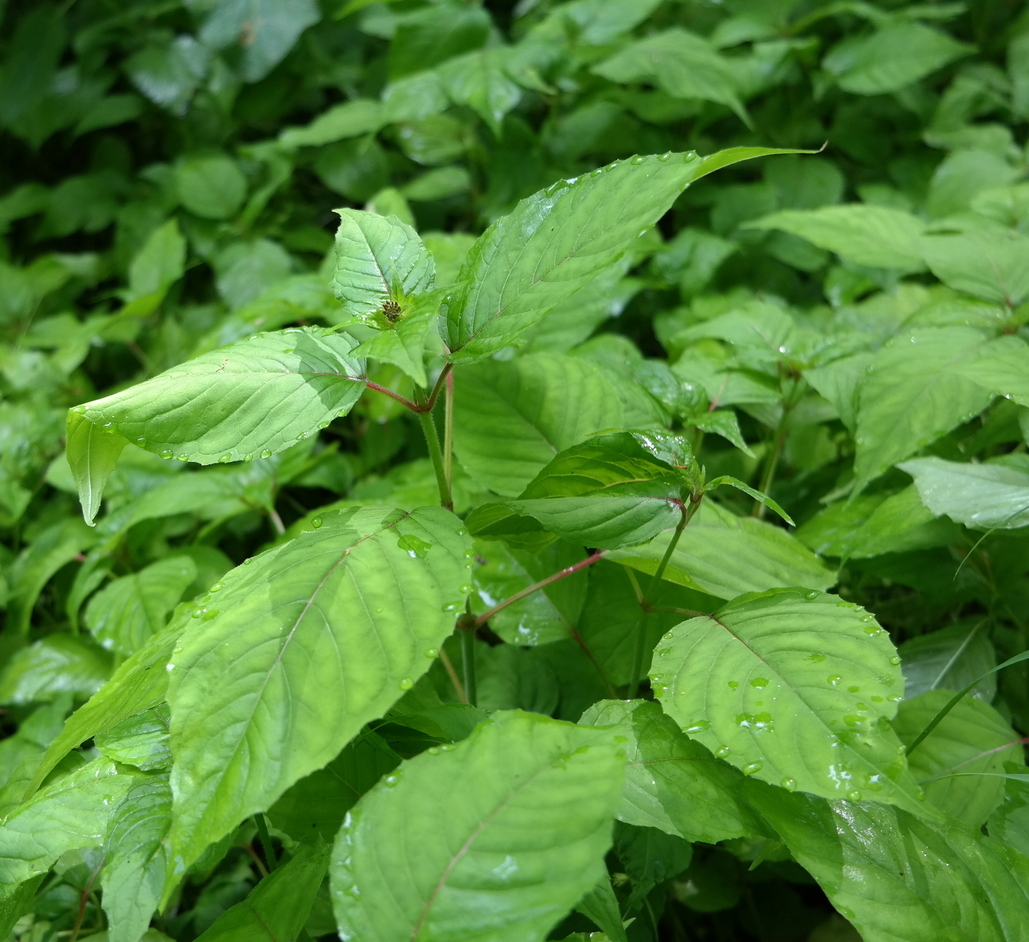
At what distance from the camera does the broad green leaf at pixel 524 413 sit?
3.38 feet

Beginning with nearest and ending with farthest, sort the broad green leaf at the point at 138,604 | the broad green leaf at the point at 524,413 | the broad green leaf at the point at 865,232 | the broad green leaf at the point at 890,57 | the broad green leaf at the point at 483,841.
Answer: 1. the broad green leaf at the point at 483,841
2. the broad green leaf at the point at 524,413
3. the broad green leaf at the point at 138,604
4. the broad green leaf at the point at 865,232
5. the broad green leaf at the point at 890,57

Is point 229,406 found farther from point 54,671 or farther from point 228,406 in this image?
point 54,671

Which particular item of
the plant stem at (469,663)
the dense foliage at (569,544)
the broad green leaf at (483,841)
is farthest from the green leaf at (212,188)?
the broad green leaf at (483,841)

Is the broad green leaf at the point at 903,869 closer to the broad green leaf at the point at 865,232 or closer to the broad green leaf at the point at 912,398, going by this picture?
the broad green leaf at the point at 912,398

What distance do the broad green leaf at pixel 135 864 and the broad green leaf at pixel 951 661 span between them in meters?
0.91

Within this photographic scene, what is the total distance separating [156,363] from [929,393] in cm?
184

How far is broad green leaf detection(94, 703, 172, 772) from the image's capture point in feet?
2.59

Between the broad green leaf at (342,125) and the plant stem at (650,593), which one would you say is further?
the broad green leaf at (342,125)

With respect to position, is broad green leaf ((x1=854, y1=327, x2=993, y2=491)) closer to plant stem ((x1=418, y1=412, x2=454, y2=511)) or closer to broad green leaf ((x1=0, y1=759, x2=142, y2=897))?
plant stem ((x1=418, y1=412, x2=454, y2=511))

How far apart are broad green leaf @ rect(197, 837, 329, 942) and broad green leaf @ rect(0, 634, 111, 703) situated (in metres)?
0.63

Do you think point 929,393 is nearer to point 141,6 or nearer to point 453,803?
point 453,803

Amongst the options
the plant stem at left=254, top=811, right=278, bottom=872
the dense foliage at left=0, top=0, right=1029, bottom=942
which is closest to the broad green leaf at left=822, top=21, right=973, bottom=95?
the dense foliage at left=0, top=0, right=1029, bottom=942

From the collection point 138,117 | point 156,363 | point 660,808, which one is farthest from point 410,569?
point 138,117

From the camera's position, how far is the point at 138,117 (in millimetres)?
2889
